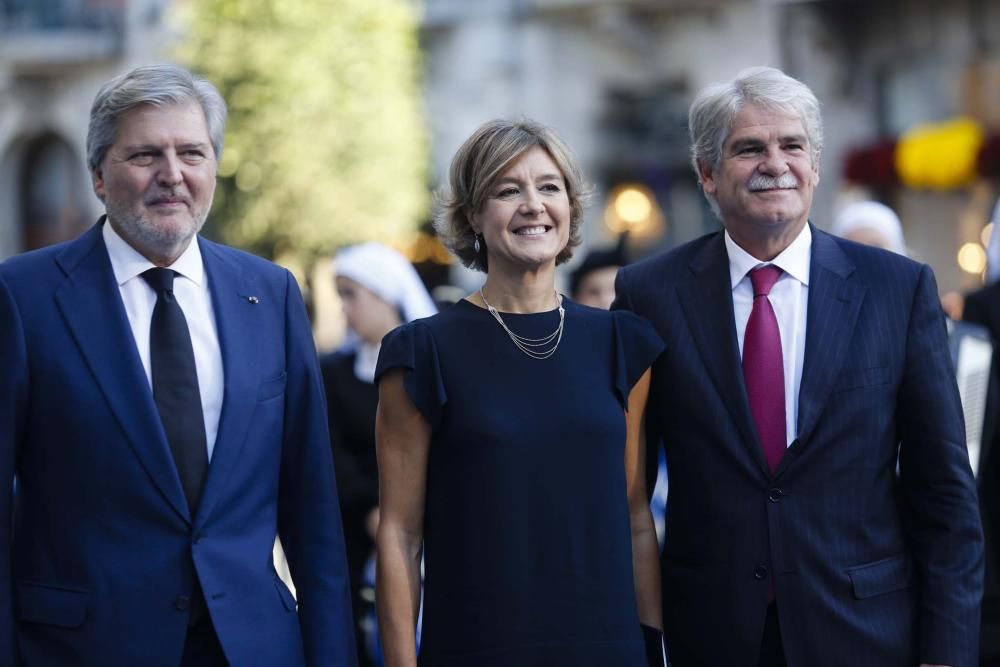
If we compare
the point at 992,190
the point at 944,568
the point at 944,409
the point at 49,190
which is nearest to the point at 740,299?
the point at 944,409

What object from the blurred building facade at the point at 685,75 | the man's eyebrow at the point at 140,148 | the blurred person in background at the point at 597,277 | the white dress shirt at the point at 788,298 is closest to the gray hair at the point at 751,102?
the white dress shirt at the point at 788,298

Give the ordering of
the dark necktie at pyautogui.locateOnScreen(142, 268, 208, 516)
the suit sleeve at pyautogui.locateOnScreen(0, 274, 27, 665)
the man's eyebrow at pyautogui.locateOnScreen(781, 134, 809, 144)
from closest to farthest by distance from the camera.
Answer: the suit sleeve at pyautogui.locateOnScreen(0, 274, 27, 665) < the dark necktie at pyautogui.locateOnScreen(142, 268, 208, 516) < the man's eyebrow at pyautogui.locateOnScreen(781, 134, 809, 144)

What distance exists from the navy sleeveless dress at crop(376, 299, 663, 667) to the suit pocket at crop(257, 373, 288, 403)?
0.84 ft

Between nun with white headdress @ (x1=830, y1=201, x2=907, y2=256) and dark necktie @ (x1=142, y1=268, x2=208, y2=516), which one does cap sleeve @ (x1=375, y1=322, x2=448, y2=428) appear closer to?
dark necktie @ (x1=142, y1=268, x2=208, y2=516)

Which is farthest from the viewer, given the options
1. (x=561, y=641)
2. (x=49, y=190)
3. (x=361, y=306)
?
(x=49, y=190)

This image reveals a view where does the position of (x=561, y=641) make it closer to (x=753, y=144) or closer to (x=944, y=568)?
(x=944, y=568)

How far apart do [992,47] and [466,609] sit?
14.2 meters

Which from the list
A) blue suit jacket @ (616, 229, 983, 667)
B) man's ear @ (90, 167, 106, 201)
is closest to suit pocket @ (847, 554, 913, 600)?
blue suit jacket @ (616, 229, 983, 667)

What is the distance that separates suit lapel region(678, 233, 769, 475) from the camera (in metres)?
3.83

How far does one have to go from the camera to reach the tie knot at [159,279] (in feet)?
12.4

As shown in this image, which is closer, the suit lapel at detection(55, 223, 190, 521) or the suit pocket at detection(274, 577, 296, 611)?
the suit lapel at detection(55, 223, 190, 521)

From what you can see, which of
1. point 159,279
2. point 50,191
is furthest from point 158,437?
point 50,191

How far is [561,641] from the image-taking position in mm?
3740

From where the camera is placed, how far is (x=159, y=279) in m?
3.79
